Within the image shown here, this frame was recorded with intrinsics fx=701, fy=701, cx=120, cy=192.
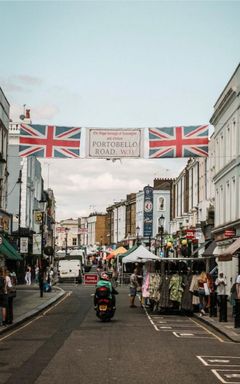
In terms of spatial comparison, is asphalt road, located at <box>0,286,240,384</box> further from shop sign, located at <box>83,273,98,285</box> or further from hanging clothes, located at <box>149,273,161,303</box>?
shop sign, located at <box>83,273,98,285</box>

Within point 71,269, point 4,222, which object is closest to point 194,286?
point 4,222

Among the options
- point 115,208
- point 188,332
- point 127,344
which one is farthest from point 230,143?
point 115,208

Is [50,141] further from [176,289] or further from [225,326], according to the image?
[225,326]

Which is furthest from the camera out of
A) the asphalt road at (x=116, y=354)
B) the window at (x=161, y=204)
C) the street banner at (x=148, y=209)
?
the window at (x=161, y=204)

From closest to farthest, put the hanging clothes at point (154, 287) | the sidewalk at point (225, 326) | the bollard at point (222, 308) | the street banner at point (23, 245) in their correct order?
the sidewalk at point (225, 326), the bollard at point (222, 308), the hanging clothes at point (154, 287), the street banner at point (23, 245)

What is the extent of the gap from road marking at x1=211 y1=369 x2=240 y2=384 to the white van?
204 feet

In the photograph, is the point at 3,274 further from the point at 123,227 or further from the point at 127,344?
the point at 123,227

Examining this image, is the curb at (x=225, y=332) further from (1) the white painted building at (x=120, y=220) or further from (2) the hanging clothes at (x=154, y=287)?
(1) the white painted building at (x=120, y=220)

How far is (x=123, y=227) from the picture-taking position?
144m

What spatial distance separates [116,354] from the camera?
1616cm

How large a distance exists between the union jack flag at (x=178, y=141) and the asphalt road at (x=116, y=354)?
6558mm

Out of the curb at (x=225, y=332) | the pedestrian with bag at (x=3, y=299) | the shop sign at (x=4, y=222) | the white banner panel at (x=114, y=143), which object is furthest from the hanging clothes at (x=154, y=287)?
the shop sign at (x=4, y=222)

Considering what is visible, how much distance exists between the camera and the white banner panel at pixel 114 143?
86.9ft

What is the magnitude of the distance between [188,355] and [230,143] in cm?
2588
